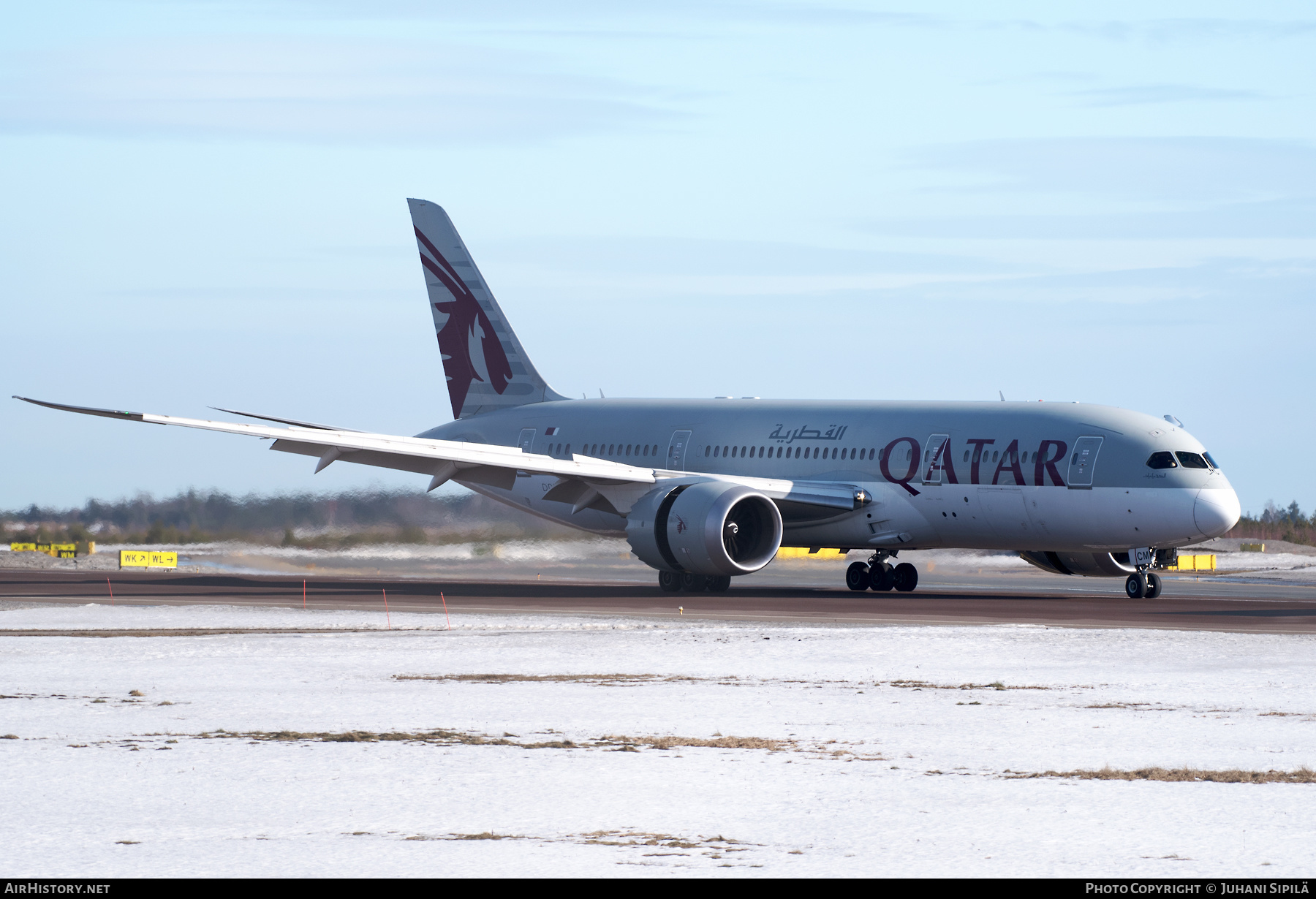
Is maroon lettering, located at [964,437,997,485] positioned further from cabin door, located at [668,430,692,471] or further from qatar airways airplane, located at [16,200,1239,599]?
cabin door, located at [668,430,692,471]

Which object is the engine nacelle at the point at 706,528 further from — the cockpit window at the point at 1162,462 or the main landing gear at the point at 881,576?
the cockpit window at the point at 1162,462

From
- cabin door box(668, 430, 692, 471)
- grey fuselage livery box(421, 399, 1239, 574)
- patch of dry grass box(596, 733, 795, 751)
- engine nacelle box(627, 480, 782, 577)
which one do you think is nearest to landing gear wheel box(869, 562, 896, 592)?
grey fuselage livery box(421, 399, 1239, 574)

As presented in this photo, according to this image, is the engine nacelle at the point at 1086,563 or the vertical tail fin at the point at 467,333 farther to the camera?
the vertical tail fin at the point at 467,333

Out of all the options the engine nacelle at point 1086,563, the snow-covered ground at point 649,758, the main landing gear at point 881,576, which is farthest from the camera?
the main landing gear at point 881,576

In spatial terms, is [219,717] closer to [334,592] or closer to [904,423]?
[334,592]

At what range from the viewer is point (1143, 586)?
107 feet

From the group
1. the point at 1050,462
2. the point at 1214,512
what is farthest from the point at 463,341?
the point at 1214,512

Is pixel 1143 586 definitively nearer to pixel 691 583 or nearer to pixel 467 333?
pixel 691 583

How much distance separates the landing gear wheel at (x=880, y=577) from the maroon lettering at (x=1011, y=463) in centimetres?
382

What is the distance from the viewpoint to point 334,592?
33500 millimetres

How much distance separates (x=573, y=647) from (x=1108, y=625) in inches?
312

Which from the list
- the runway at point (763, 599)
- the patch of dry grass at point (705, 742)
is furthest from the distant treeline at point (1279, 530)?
the patch of dry grass at point (705, 742)

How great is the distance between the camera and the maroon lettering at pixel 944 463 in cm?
3312
